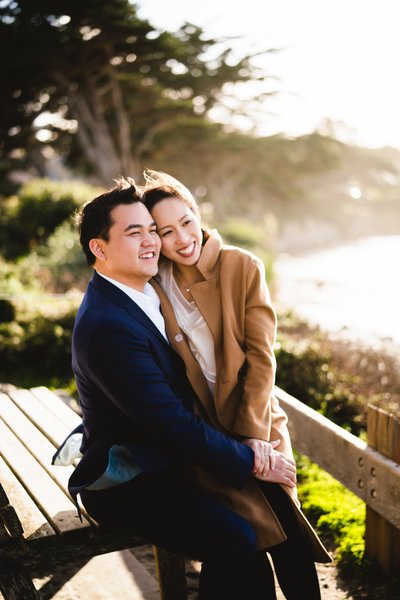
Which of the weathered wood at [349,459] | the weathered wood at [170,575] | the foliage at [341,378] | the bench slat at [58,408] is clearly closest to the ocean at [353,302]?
the foliage at [341,378]

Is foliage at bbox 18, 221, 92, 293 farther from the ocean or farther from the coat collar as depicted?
the coat collar

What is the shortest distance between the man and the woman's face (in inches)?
5.3

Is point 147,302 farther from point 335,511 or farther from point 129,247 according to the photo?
point 335,511

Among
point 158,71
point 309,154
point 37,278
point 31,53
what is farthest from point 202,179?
point 37,278

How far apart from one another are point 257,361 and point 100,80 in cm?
2217

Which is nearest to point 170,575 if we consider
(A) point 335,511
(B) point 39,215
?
(A) point 335,511

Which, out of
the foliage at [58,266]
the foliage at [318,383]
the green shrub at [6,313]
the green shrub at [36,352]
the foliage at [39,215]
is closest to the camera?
the foliage at [318,383]

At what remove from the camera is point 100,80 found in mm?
22812

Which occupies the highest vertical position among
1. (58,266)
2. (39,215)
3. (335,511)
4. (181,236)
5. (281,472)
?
(181,236)

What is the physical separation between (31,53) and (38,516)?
1871cm

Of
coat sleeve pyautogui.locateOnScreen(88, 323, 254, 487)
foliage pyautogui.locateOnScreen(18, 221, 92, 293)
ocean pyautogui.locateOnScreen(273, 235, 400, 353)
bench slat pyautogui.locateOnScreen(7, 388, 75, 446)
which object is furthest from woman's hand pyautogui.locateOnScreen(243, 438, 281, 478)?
foliage pyautogui.locateOnScreen(18, 221, 92, 293)

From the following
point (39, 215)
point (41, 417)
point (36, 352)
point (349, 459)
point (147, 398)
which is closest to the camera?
point (147, 398)

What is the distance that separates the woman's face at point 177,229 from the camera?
268cm

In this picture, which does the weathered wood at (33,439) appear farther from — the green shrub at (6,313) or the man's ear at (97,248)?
the green shrub at (6,313)
